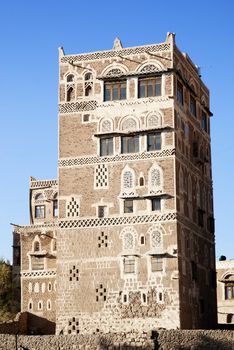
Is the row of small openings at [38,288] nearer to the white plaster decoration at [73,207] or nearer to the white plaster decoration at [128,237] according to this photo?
the white plaster decoration at [73,207]

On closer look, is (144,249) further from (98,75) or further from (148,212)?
(98,75)

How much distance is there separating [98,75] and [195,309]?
49.0 feet

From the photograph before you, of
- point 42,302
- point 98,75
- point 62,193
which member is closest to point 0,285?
point 42,302

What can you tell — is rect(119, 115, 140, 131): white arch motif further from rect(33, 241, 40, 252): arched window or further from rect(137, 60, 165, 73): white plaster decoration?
rect(33, 241, 40, 252): arched window

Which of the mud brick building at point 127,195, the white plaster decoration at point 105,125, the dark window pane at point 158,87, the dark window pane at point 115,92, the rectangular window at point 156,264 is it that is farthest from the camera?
the dark window pane at point 115,92

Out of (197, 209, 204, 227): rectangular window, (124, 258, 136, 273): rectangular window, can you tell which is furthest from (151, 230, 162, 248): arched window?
(197, 209, 204, 227): rectangular window

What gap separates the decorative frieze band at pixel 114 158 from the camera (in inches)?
1953

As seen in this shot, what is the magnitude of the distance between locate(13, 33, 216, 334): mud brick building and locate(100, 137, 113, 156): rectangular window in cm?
7

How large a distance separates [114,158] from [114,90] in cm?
420

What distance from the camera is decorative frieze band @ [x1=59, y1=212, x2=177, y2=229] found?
4897 centimetres

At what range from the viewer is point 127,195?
4978 cm

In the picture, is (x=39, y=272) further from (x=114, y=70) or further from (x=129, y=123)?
(x=114, y=70)

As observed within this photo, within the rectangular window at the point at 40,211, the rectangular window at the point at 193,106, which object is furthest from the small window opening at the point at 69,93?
the rectangular window at the point at 40,211

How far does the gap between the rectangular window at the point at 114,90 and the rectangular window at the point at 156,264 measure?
972 cm
